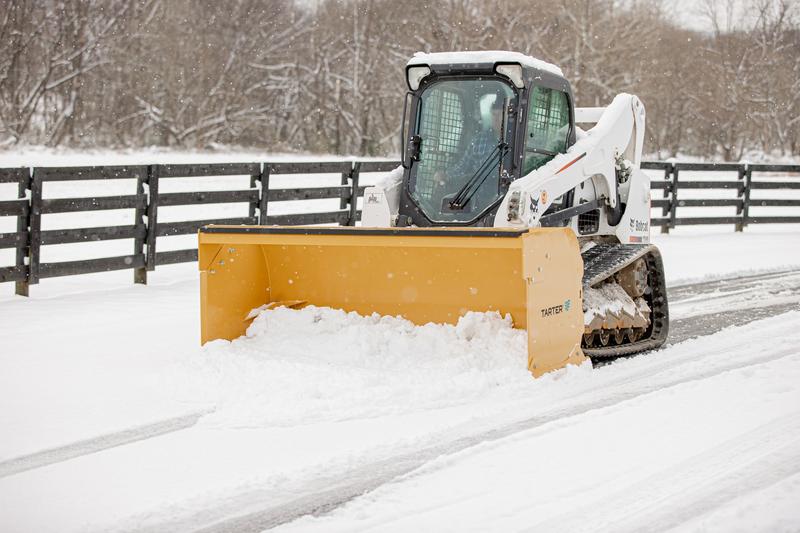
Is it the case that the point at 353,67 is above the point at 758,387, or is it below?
above

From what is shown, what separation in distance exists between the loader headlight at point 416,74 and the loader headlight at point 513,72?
62cm

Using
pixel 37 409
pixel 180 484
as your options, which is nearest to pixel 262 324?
pixel 37 409

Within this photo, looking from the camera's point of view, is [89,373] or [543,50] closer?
[89,373]

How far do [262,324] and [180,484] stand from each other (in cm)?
262

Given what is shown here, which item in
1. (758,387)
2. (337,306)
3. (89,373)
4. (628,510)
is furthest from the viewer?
(337,306)

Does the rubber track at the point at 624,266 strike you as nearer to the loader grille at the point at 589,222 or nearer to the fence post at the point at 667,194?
the loader grille at the point at 589,222

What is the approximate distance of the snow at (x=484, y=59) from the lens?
714cm

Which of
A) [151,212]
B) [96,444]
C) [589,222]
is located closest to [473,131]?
[589,222]

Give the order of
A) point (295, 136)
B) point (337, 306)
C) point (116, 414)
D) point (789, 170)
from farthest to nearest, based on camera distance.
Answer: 1. point (295, 136)
2. point (789, 170)
3. point (337, 306)
4. point (116, 414)

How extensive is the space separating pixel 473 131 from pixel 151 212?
4.47 meters

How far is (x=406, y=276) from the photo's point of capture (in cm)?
700

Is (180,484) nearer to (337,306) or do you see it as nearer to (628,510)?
(628,510)

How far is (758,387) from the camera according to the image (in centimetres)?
613

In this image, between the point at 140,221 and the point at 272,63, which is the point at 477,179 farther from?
the point at 272,63
